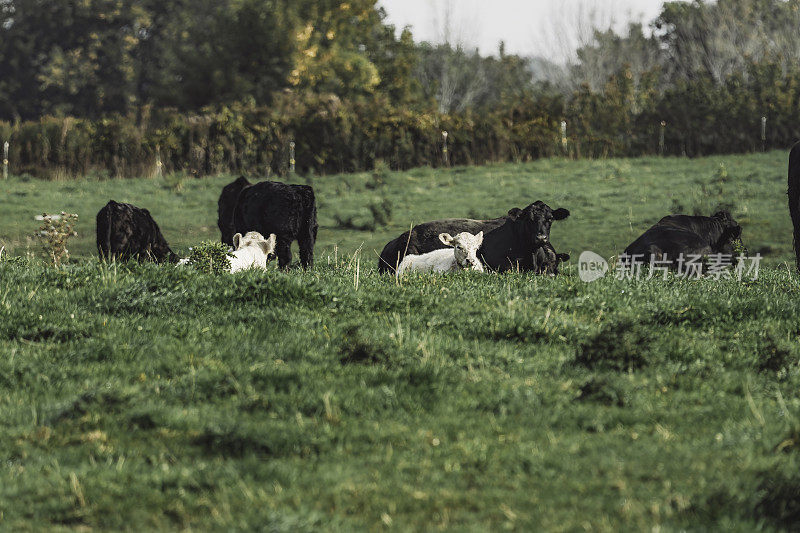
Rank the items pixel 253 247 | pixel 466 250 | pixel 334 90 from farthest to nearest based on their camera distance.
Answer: pixel 334 90, pixel 253 247, pixel 466 250

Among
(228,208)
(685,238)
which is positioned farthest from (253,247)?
(685,238)

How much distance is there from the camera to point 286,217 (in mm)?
15797

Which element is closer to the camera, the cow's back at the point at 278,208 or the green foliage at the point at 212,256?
the green foliage at the point at 212,256

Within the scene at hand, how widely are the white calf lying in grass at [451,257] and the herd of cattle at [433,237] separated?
0.6 inches

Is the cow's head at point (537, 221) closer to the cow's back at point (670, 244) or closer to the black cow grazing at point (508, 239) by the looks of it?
the black cow grazing at point (508, 239)

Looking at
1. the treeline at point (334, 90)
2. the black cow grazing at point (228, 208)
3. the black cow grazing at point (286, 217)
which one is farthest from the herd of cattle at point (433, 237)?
the treeline at point (334, 90)

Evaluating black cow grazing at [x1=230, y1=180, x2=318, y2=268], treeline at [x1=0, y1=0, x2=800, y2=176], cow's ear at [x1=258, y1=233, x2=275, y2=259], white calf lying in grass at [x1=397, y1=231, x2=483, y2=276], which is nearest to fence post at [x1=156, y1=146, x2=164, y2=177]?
treeline at [x1=0, y1=0, x2=800, y2=176]

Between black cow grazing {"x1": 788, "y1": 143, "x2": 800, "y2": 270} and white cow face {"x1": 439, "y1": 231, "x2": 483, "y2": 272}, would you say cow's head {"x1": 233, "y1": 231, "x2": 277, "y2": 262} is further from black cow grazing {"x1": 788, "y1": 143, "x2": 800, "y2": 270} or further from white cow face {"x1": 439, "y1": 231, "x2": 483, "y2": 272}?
black cow grazing {"x1": 788, "y1": 143, "x2": 800, "y2": 270}

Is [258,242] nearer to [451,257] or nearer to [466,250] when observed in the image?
[451,257]

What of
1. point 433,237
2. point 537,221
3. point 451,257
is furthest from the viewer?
point 433,237

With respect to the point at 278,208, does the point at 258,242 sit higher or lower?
lower

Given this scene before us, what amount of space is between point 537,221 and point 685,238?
304cm

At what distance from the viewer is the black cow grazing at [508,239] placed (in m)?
14.4

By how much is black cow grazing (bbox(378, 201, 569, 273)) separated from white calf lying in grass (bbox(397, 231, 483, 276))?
30 cm
